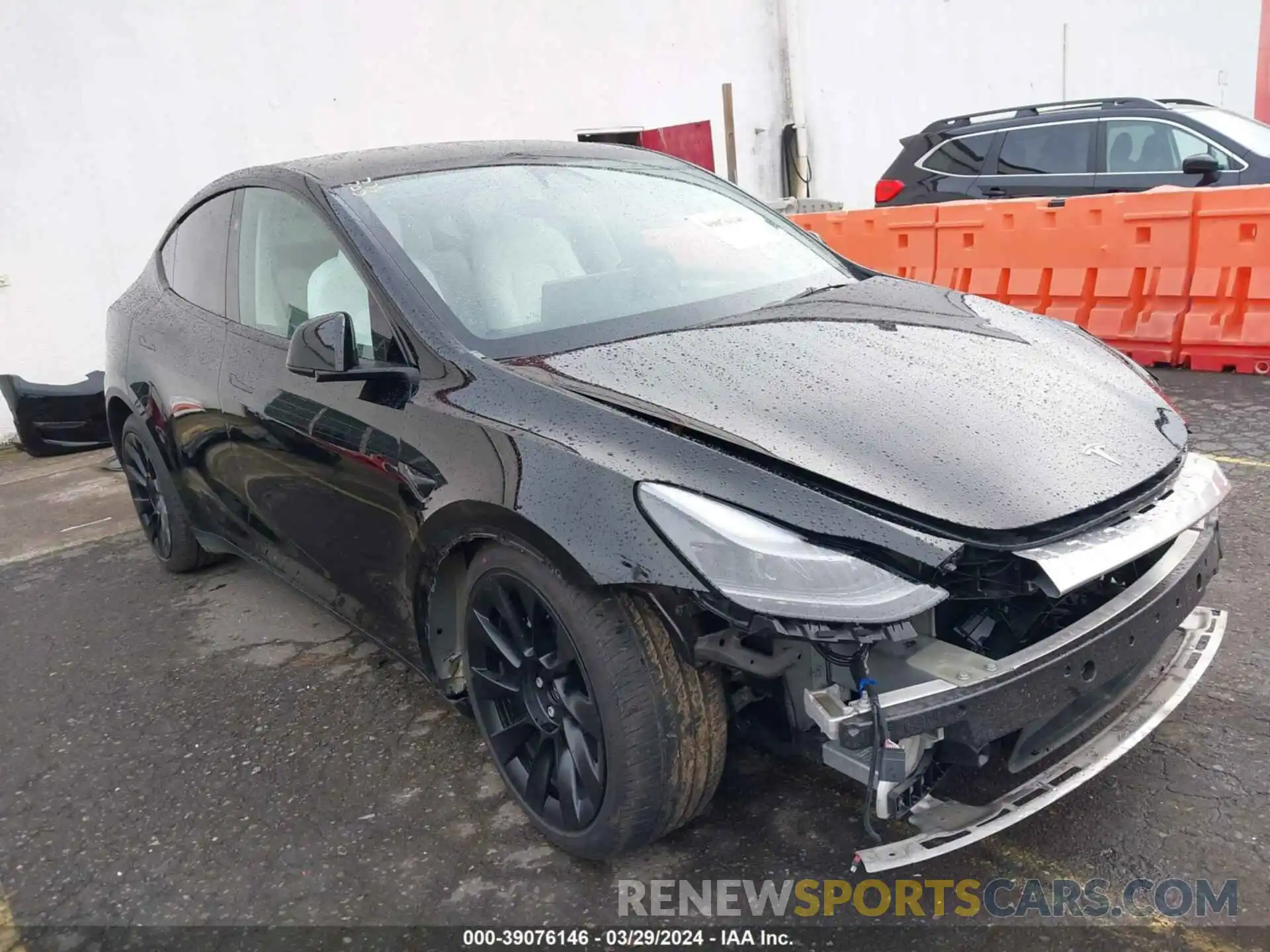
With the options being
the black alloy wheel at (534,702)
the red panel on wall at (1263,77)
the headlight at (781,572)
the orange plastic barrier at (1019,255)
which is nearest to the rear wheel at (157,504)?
the black alloy wheel at (534,702)

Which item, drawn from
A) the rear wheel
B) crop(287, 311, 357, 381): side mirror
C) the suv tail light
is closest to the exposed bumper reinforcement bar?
crop(287, 311, 357, 381): side mirror

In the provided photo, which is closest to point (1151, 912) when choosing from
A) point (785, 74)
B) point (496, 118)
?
point (496, 118)

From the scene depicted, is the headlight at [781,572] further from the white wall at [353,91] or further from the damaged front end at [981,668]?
the white wall at [353,91]

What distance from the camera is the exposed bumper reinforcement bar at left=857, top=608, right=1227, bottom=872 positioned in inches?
79.3

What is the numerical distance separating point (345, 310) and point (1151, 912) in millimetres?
2408

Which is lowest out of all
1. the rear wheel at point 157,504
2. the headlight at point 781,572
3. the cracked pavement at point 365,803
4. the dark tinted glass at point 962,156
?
the cracked pavement at point 365,803

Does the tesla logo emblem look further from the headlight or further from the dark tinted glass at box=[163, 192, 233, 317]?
the dark tinted glass at box=[163, 192, 233, 317]

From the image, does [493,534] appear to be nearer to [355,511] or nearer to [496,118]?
[355,511]

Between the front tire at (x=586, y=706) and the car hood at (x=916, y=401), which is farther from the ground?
the car hood at (x=916, y=401)

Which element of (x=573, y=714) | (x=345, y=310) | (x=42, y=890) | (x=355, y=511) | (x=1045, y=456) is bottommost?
(x=42, y=890)

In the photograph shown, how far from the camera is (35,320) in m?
7.90

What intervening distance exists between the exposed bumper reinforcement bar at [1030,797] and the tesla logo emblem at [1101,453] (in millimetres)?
536

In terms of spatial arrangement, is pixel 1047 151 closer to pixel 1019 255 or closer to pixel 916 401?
pixel 1019 255

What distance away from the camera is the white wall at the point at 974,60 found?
44.2ft
